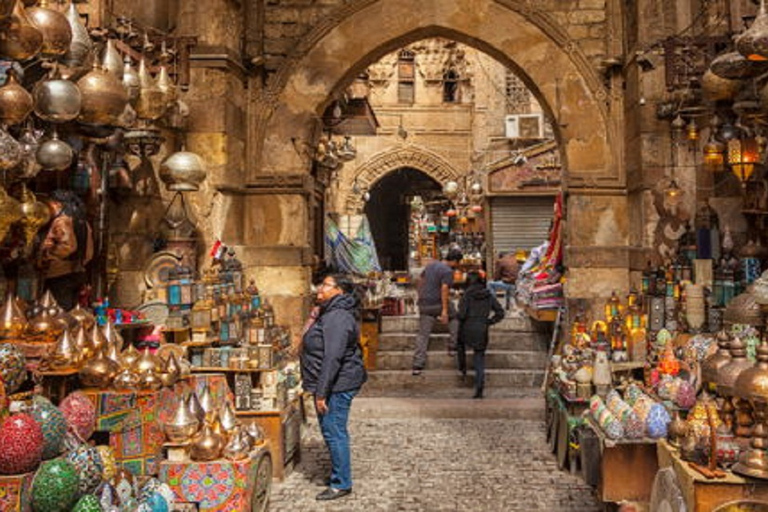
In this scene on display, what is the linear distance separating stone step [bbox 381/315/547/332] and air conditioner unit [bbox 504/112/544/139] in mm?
8879

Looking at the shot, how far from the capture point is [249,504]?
12.7 feet

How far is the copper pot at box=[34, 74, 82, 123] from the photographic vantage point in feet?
12.5

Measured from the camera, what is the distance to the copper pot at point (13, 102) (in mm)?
3453

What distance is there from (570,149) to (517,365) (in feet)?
9.34

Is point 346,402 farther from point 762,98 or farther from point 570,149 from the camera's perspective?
point 570,149

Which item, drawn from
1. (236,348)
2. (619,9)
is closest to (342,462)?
(236,348)

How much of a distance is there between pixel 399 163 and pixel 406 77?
253 cm

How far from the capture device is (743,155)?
5.50 m

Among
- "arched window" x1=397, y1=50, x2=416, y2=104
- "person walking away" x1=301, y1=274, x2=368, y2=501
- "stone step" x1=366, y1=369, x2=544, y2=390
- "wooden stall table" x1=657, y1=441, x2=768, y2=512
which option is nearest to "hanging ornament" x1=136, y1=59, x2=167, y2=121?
"person walking away" x1=301, y1=274, x2=368, y2=501

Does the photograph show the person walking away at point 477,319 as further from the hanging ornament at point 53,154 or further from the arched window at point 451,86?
the arched window at point 451,86

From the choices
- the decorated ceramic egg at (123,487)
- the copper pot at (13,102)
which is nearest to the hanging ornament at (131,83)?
the copper pot at (13,102)

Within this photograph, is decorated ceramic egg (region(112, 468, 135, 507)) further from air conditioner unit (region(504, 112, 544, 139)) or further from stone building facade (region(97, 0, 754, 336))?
air conditioner unit (region(504, 112, 544, 139))

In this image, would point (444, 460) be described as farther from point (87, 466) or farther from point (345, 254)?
point (345, 254)

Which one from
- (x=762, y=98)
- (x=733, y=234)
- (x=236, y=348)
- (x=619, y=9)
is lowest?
(x=236, y=348)
